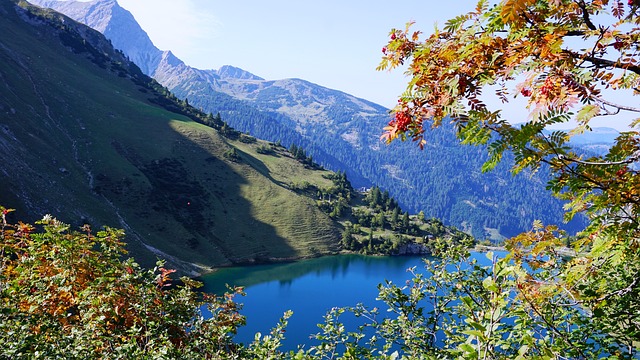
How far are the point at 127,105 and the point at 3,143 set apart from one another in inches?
2341

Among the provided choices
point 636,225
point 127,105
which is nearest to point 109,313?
point 636,225

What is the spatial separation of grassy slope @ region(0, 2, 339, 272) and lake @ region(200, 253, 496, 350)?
7950 millimetres

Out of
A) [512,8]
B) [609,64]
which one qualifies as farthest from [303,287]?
[512,8]

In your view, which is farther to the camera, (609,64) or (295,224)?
(295,224)

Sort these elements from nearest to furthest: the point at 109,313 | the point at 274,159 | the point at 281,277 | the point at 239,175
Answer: the point at 109,313 → the point at 281,277 → the point at 239,175 → the point at 274,159

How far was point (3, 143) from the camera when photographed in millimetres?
61281

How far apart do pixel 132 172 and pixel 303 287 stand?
49.7 metres

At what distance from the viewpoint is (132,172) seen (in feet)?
286

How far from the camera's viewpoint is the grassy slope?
65.6m

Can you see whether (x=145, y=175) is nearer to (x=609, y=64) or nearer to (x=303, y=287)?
(x=303, y=287)

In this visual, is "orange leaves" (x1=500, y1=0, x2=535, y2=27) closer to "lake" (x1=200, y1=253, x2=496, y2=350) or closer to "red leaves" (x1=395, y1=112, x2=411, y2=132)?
"red leaves" (x1=395, y1=112, x2=411, y2=132)

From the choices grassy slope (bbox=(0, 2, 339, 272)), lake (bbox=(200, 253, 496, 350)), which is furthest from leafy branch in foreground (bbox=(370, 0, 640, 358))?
grassy slope (bbox=(0, 2, 339, 272))

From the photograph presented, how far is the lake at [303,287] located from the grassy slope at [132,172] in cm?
795

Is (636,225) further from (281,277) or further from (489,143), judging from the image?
(281,277)
